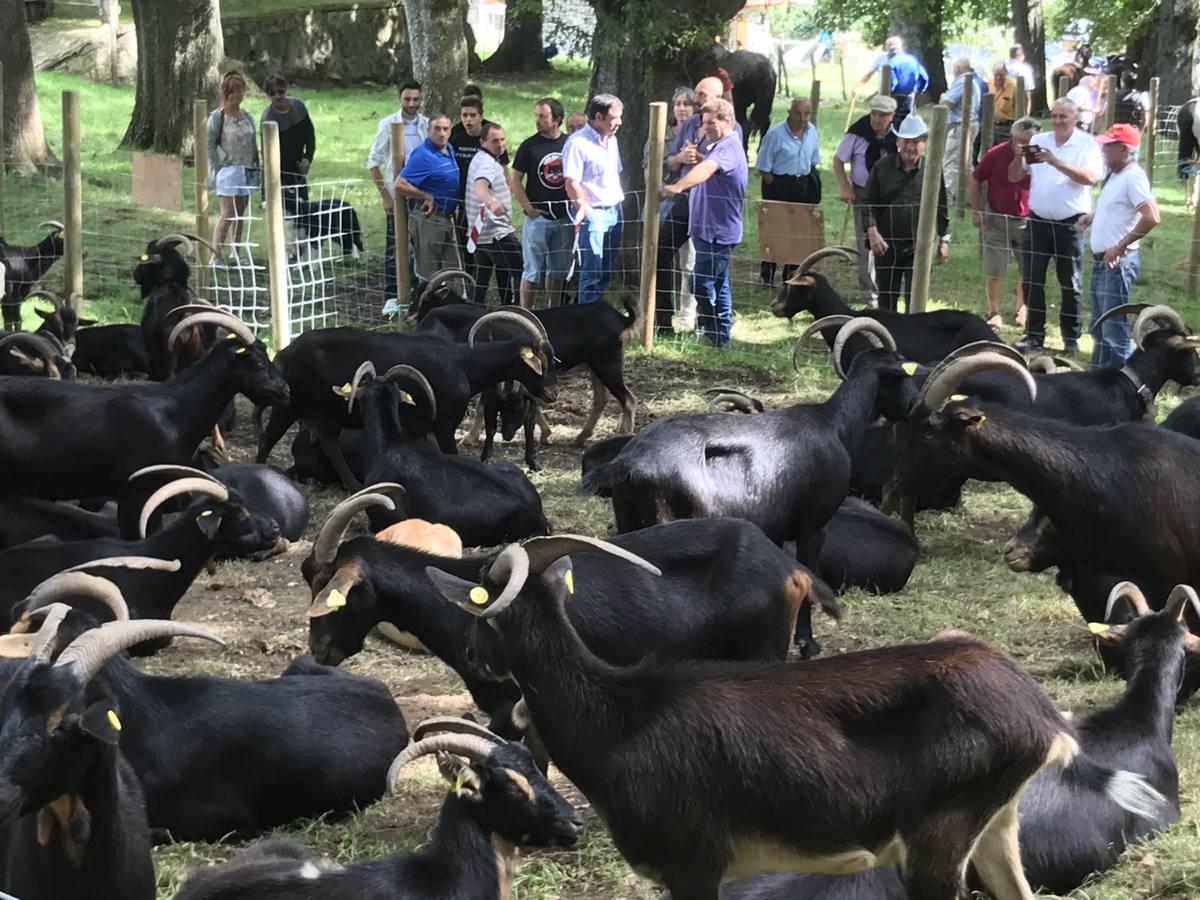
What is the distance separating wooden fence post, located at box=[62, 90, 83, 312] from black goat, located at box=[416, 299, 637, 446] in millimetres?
3994

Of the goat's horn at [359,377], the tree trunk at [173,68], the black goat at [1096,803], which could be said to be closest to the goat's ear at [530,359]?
the goat's horn at [359,377]

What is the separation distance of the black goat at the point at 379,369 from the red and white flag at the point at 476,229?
2750 millimetres

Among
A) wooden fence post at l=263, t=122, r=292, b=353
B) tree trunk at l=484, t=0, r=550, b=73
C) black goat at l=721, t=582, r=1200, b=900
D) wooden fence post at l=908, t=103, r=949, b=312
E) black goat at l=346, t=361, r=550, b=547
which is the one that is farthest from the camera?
tree trunk at l=484, t=0, r=550, b=73

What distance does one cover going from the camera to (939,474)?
27.5 feet

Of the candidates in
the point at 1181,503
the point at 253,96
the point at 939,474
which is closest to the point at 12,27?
the point at 253,96

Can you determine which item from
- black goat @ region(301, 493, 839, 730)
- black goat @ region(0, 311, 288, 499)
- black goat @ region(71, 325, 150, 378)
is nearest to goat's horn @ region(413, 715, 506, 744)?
black goat @ region(301, 493, 839, 730)

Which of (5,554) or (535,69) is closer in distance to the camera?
(5,554)

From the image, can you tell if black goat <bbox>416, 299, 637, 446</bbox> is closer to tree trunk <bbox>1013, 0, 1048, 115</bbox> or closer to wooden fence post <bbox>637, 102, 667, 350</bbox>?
wooden fence post <bbox>637, 102, 667, 350</bbox>

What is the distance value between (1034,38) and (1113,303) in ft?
71.5

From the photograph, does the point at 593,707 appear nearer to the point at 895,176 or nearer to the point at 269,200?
the point at 269,200

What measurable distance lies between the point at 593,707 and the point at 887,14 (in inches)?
834

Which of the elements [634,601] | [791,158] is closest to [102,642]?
[634,601]

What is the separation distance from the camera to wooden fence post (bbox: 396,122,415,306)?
14.7 meters

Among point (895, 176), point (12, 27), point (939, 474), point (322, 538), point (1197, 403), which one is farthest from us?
point (12, 27)
